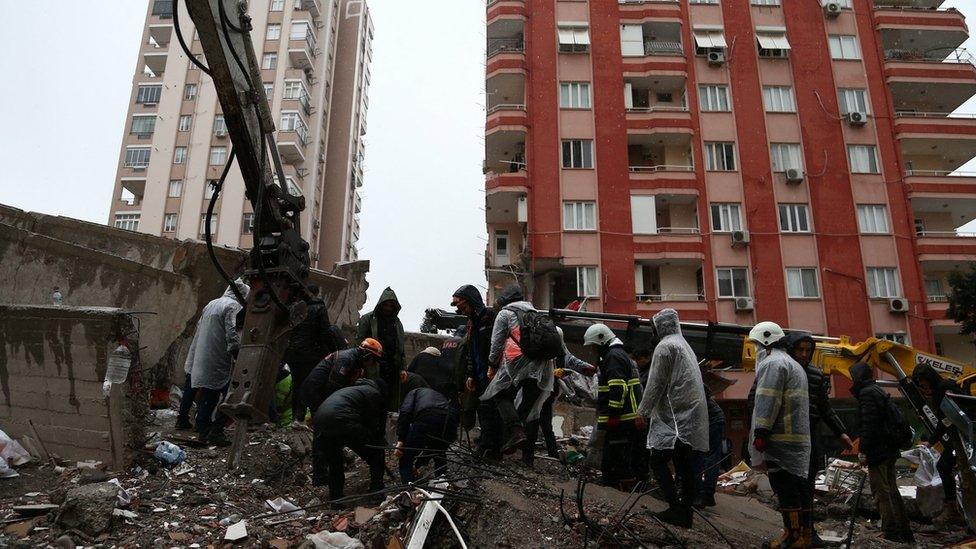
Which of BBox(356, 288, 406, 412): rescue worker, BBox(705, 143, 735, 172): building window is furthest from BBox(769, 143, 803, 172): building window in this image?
BBox(356, 288, 406, 412): rescue worker

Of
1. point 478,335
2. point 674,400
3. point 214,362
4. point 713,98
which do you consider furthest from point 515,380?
point 713,98

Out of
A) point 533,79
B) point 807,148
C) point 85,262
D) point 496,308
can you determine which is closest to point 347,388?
point 496,308

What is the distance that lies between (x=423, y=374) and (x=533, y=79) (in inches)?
815

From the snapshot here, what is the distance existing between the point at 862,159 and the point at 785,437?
25383 mm

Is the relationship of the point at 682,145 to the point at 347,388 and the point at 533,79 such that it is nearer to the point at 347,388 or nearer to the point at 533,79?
the point at 533,79

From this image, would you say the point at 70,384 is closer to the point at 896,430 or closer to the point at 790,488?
the point at 790,488

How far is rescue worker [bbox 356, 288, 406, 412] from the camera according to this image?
659cm

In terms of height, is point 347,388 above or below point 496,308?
below

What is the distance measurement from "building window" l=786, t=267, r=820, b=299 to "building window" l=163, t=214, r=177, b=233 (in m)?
33.3

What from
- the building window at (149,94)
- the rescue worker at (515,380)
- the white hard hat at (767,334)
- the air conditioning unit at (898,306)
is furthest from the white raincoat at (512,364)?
the building window at (149,94)

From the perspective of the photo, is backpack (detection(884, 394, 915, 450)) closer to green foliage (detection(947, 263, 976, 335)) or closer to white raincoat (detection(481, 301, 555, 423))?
white raincoat (detection(481, 301, 555, 423))

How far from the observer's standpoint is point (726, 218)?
25109 millimetres

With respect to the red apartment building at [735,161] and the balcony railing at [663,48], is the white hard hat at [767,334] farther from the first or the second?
the balcony railing at [663,48]

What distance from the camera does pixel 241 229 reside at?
119 feet
